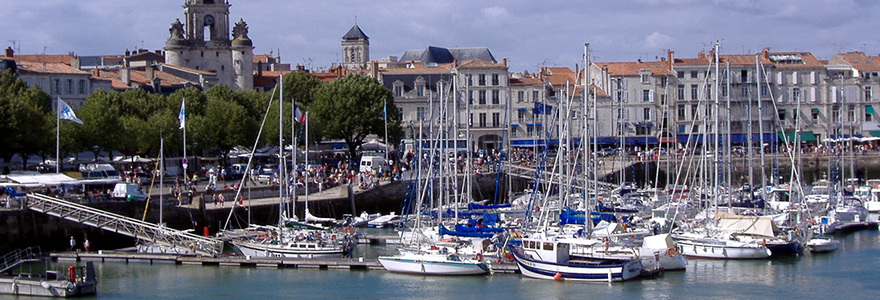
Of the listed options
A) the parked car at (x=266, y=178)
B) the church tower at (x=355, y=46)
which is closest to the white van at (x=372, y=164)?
the parked car at (x=266, y=178)

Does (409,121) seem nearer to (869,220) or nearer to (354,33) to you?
(869,220)

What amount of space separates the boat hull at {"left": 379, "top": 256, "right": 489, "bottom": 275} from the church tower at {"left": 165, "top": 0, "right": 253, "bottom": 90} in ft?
201

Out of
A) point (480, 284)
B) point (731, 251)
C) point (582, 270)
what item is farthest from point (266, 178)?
point (582, 270)

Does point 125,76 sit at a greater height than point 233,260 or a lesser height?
greater

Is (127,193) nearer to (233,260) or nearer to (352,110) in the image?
(233,260)

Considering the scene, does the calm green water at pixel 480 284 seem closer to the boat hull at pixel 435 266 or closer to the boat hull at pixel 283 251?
the boat hull at pixel 435 266

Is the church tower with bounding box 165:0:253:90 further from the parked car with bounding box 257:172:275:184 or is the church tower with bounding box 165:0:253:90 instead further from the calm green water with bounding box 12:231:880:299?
the calm green water with bounding box 12:231:880:299

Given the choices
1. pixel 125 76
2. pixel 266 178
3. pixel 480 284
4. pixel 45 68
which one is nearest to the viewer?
pixel 480 284

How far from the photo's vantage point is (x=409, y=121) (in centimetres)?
8481

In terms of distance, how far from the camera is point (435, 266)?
34.4 meters

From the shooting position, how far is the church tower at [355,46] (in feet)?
508

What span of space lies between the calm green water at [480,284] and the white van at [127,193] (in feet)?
19.7

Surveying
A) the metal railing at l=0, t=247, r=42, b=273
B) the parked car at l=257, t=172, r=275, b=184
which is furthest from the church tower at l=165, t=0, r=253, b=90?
the metal railing at l=0, t=247, r=42, b=273

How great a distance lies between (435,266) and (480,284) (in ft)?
6.39
